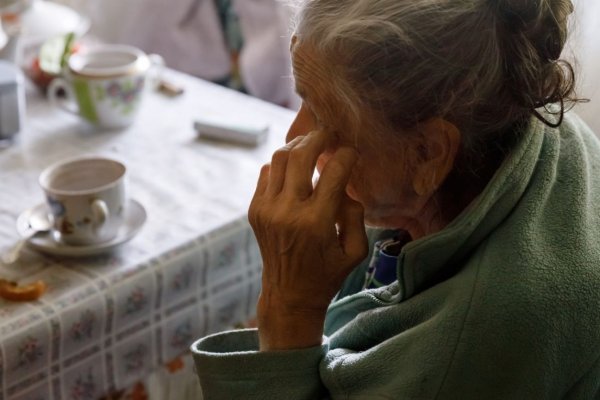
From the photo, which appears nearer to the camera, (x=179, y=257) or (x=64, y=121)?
(x=179, y=257)

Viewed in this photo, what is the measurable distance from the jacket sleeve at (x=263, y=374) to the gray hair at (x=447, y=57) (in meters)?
0.26

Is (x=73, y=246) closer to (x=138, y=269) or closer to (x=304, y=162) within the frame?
(x=138, y=269)

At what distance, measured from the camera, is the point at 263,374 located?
869 millimetres

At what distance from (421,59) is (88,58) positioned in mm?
770

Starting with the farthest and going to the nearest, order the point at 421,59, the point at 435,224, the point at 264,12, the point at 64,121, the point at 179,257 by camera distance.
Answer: the point at 264,12 < the point at 64,121 < the point at 179,257 < the point at 435,224 < the point at 421,59

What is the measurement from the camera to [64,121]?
1.37m

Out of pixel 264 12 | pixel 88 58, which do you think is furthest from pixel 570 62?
pixel 264 12

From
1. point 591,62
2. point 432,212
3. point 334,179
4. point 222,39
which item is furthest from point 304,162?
point 222,39

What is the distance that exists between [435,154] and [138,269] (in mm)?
382

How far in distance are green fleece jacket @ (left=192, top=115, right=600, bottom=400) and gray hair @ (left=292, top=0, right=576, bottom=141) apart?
0.06 m

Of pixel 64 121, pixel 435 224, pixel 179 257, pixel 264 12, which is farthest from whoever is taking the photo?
pixel 264 12

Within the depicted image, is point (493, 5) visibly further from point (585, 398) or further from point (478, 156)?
point (585, 398)

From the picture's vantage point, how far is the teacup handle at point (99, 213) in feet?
3.28

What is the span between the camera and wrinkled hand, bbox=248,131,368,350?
855mm
